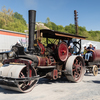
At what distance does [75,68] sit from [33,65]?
2.20 meters

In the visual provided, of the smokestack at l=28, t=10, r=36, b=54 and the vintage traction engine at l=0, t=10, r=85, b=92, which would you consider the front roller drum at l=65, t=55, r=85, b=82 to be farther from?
the smokestack at l=28, t=10, r=36, b=54

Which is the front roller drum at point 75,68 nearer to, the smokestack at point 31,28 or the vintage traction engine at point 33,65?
the vintage traction engine at point 33,65

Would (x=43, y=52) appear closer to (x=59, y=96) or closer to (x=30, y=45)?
(x=30, y=45)

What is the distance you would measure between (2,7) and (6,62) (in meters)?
59.3

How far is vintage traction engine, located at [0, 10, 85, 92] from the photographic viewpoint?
421cm

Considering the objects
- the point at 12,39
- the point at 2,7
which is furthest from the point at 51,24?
the point at 12,39

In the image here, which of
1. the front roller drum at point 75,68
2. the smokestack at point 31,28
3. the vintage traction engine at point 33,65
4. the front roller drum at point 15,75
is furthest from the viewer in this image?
the front roller drum at point 75,68

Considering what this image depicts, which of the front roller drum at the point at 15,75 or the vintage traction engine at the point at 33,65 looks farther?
the vintage traction engine at the point at 33,65

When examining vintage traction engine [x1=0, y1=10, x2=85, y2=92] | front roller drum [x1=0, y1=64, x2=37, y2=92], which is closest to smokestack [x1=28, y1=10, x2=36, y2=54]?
vintage traction engine [x1=0, y1=10, x2=85, y2=92]

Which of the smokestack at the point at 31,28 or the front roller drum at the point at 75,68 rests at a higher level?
the smokestack at the point at 31,28

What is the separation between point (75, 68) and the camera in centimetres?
611

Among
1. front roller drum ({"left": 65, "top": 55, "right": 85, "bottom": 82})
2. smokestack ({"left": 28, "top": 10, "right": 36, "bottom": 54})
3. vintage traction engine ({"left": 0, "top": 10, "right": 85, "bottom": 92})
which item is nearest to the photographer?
vintage traction engine ({"left": 0, "top": 10, "right": 85, "bottom": 92})

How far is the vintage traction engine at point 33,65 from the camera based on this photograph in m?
4.21

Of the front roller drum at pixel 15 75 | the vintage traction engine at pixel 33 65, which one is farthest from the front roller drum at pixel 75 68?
the front roller drum at pixel 15 75
